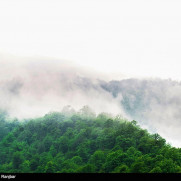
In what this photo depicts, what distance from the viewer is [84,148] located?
7175cm

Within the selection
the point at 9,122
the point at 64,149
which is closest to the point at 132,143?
the point at 64,149

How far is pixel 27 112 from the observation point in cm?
16788

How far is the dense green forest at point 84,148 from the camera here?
4489cm

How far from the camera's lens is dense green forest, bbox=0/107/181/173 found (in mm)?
44894

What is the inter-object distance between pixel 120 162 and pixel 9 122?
4212 inches

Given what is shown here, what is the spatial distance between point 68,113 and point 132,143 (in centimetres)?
6666

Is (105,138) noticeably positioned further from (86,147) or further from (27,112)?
(27,112)

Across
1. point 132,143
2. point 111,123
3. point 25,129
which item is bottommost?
point 132,143

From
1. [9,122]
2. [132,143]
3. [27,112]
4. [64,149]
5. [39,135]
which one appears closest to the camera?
[132,143]

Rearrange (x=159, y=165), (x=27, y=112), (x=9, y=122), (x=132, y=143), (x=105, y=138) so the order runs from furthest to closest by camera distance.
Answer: (x=27, y=112) < (x=9, y=122) < (x=105, y=138) < (x=132, y=143) < (x=159, y=165)
